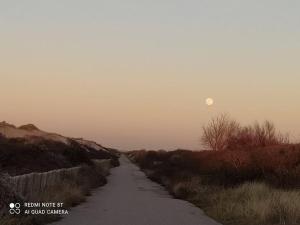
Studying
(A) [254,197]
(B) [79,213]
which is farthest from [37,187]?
(A) [254,197]

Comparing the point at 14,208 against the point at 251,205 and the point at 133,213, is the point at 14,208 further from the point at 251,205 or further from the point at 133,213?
the point at 251,205

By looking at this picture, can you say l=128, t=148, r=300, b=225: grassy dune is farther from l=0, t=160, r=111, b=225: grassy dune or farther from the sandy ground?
l=0, t=160, r=111, b=225: grassy dune

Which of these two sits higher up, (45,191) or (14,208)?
(14,208)

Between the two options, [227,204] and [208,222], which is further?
[227,204]

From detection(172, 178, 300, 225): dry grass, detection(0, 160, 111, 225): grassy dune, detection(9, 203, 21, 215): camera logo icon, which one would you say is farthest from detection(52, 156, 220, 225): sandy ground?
detection(9, 203, 21, 215): camera logo icon

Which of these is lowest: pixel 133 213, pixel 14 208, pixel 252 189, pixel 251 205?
pixel 133 213

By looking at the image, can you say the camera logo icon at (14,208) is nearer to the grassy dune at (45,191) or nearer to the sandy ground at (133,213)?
the grassy dune at (45,191)

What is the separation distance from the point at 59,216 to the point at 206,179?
53.3ft

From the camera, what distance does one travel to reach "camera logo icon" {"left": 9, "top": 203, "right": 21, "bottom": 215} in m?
12.8

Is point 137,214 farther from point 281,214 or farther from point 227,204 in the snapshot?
point 281,214

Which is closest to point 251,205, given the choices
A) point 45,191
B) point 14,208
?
point 45,191

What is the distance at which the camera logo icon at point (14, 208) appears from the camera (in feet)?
42.0

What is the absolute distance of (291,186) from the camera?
23.7m

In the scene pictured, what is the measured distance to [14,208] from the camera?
43.0 ft
